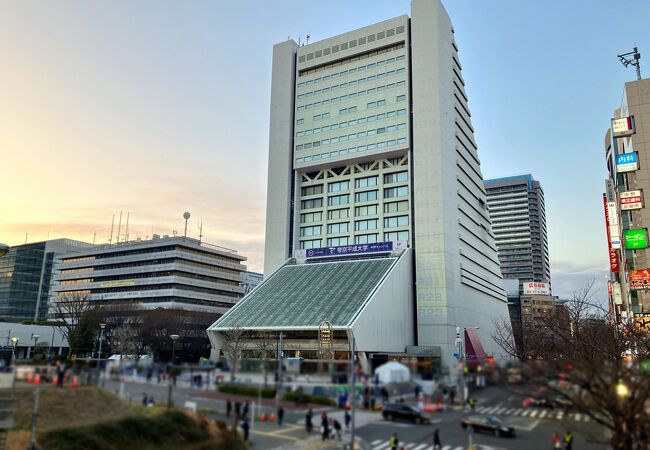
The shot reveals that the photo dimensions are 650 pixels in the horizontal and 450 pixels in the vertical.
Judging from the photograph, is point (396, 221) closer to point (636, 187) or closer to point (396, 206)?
point (396, 206)

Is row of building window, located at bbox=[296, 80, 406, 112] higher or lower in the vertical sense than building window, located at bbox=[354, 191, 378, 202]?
higher

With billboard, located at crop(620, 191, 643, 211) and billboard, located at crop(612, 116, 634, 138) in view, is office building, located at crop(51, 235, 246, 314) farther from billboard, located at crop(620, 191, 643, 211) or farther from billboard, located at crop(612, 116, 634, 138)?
billboard, located at crop(612, 116, 634, 138)

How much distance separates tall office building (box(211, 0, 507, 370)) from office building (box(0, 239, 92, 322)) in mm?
125530

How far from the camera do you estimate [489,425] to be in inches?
732

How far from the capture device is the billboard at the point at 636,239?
6201cm

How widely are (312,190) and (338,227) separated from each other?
417 inches

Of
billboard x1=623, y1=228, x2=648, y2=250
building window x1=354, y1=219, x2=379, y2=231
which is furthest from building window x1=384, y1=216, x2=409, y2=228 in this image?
billboard x1=623, y1=228, x2=648, y2=250

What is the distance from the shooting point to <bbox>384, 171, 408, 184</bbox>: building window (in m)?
93.9

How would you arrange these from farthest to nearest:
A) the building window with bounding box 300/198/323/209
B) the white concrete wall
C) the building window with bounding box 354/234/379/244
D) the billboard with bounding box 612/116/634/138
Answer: the building window with bounding box 300/198/323/209 < the white concrete wall < the building window with bounding box 354/234/379/244 < the billboard with bounding box 612/116/634/138

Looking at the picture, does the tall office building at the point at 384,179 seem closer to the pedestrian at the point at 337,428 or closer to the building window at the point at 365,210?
the building window at the point at 365,210

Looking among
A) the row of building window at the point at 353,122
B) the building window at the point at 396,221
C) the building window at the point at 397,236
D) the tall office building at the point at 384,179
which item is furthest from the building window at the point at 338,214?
the row of building window at the point at 353,122

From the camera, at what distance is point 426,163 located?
89062mm

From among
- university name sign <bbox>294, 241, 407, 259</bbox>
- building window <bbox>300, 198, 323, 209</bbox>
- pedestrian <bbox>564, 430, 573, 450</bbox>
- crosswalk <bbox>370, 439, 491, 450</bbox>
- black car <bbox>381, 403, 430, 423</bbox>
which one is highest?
building window <bbox>300, 198, 323, 209</bbox>

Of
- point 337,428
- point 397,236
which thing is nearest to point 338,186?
point 397,236
